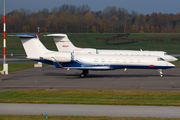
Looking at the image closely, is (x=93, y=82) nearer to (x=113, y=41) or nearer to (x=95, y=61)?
(x=95, y=61)

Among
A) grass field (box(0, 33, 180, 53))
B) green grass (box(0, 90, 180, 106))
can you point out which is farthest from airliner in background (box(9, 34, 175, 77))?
grass field (box(0, 33, 180, 53))

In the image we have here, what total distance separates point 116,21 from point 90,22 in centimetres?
1931

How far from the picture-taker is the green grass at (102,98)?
15938 mm

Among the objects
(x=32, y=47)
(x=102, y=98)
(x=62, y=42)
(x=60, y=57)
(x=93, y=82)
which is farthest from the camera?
(x=62, y=42)

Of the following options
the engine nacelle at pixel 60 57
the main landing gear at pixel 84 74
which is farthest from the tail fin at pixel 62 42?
the engine nacelle at pixel 60 57

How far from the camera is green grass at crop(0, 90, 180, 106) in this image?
15938 millimetres

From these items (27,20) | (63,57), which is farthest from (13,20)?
(63,57)

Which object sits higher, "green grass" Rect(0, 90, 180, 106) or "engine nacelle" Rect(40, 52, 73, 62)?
"engine nacelle" Rect(40, 52, 73, 62)

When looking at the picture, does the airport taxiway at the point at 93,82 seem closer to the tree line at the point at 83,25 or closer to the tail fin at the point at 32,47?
the tail fin at the point at 32,47

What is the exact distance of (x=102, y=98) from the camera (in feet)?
57.7

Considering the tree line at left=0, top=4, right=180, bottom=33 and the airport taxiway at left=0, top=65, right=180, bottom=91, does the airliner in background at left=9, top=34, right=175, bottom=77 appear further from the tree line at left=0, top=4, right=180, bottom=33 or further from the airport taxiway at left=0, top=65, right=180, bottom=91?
the tree line at left=0, top=4, right=180, bottom=33

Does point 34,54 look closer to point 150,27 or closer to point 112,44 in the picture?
point 112,44

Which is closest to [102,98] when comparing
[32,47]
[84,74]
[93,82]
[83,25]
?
[93,82]

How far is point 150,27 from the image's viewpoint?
17425 cm
